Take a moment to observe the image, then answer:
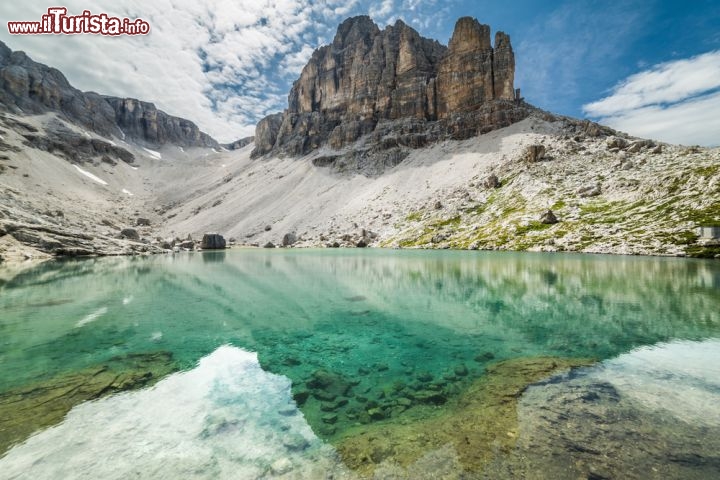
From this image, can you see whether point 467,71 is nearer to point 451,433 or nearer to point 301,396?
point 301,396

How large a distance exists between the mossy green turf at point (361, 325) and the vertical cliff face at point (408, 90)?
5157 inches

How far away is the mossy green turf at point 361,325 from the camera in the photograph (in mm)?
10672

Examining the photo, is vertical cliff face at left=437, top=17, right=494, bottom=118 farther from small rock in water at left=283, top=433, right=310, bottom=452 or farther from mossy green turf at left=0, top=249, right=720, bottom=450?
small rock in water at left=283, top=433, right=310, bottom=452

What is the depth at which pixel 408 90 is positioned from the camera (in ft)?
540

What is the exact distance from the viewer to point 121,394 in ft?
31.9

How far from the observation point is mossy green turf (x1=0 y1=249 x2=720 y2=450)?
10672 mm

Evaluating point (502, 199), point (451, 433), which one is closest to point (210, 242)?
point (502, 199)

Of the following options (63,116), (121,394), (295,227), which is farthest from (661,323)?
(63,116)

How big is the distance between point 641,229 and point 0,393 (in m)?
72.3

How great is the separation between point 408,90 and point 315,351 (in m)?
173

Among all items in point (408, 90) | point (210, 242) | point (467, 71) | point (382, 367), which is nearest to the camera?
point (382, 367)

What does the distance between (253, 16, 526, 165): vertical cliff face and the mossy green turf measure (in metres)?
131

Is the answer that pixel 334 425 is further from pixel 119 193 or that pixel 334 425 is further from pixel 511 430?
pixel 119 193

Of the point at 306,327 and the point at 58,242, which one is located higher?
the point at 58,242
